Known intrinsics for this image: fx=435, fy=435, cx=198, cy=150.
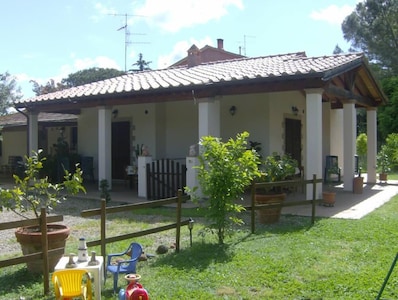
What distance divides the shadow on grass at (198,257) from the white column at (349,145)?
748 cm

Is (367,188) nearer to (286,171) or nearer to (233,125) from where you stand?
(233,125)

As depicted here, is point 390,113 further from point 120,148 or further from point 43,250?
point 43,250

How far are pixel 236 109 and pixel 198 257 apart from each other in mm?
7848

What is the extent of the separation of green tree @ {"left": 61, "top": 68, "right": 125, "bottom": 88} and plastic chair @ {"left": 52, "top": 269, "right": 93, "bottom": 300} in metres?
54.8

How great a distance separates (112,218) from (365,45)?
32.5 metres

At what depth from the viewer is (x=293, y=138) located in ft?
45.8

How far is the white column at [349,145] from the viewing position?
1267 centimetres

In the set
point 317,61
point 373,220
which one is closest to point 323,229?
point 373,220

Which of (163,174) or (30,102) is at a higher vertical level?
(30,102)

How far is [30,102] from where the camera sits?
14016 millimetres

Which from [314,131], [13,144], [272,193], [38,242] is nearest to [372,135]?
[314,131]

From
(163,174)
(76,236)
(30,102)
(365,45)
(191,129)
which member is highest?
(365,45)

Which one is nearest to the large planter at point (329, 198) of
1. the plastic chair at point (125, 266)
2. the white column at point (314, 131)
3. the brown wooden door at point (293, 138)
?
the white column at point (314, 131)

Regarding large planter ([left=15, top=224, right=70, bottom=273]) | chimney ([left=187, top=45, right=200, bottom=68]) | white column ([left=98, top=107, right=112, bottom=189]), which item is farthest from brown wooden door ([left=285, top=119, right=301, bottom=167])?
large planter ([left=15, top=224, right=70, bottom=273])
